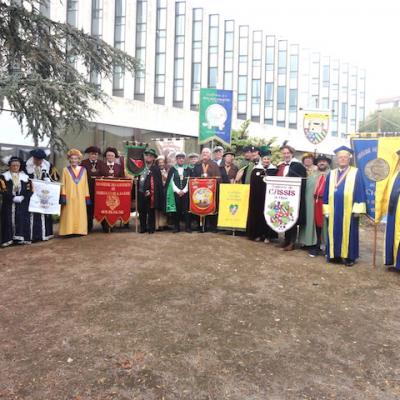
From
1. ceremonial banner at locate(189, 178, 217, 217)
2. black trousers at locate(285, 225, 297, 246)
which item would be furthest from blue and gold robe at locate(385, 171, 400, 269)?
ceremonial banner at locate(189, 178, 217, 217)

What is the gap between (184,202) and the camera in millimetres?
7891

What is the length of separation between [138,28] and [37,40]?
29.9 m

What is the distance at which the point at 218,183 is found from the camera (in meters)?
7.97

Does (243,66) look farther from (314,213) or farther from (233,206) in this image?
(314,213)

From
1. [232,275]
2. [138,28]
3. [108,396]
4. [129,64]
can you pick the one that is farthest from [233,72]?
[108,396]

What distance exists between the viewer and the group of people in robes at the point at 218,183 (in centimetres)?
603

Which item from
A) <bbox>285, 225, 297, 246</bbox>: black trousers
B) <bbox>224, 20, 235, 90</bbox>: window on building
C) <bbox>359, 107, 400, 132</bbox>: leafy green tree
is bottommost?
<bbox>285, 225, 297, 246</bbox>: black trousers

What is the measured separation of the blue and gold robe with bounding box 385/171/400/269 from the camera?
5.69 m

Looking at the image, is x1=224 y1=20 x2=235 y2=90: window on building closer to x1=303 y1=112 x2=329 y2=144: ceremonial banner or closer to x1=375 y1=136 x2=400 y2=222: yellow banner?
x1=303 y1=112 x2=329 y2=144: ceremonial banner

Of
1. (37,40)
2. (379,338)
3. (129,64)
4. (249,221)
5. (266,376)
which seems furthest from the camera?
(129,64)

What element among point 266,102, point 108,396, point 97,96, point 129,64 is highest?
point 266,102

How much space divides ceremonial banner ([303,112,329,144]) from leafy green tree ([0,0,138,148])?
5.80 m

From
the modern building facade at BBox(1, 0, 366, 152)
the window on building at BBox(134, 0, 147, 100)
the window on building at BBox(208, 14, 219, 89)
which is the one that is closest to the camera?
the modern building facade at BBox(1, 0, 366, 152)

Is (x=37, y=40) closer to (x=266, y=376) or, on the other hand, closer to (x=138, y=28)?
(x=266, y=376)
